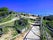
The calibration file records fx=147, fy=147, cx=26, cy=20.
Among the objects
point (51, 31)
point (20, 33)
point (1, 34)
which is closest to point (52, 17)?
point (51, 31)

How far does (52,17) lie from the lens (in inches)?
950

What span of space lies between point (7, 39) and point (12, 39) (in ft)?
2.05

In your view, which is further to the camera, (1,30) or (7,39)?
(1,30)

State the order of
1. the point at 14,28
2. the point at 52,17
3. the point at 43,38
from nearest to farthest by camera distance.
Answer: the point at 43,38 < the point at 14,28 < the point at 52,17

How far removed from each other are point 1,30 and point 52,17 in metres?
10.0

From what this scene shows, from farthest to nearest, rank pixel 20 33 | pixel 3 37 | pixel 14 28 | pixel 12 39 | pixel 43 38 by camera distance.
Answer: pixel 14 28 → pixel 20 33 → pixel 3 37 → pixel 12 39 → pixel 43 38

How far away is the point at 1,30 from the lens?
683 inches

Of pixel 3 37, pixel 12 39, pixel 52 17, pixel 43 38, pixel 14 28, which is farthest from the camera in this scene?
pixel 52 17

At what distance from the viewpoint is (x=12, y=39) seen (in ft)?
47.2

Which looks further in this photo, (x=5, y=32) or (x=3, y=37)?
(x=5, y=32)

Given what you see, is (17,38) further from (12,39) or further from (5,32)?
(5,32)

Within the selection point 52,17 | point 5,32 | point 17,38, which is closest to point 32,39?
point 17,38

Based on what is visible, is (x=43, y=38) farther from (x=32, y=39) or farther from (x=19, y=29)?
(x=19, y=29)

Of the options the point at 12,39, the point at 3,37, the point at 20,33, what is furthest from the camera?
the point at 20,33
